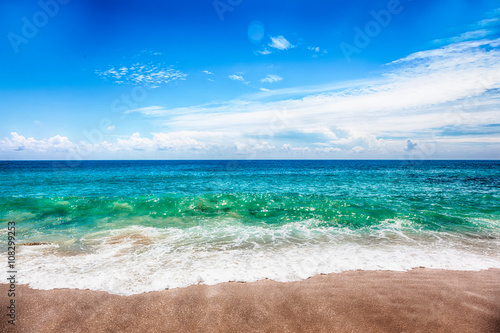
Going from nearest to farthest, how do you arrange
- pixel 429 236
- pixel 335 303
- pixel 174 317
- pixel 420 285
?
pixel 174 317 < pixel 335 303 < pixel 420 285 < pixel 429 236

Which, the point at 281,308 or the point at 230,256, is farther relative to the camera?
the point at 230,256

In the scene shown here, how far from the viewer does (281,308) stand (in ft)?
15.0

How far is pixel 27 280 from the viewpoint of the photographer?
225 inches

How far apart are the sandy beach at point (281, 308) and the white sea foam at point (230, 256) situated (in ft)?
1.67

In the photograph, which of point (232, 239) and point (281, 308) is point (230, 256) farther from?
point (281, 308)

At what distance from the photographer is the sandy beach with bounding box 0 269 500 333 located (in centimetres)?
409

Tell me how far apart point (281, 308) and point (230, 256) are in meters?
3.02

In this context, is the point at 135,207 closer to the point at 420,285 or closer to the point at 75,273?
the point at 75,273

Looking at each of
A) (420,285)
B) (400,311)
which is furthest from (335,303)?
(420,285)

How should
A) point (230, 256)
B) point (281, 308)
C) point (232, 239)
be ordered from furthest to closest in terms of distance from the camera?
point (232, 239)
point (230, 256)
point (281, 308)

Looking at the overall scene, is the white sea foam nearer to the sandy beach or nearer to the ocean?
the ocean

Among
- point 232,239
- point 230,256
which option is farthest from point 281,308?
point 232,239

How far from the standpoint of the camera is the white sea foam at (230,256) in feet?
19.3

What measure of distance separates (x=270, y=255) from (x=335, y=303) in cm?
295
